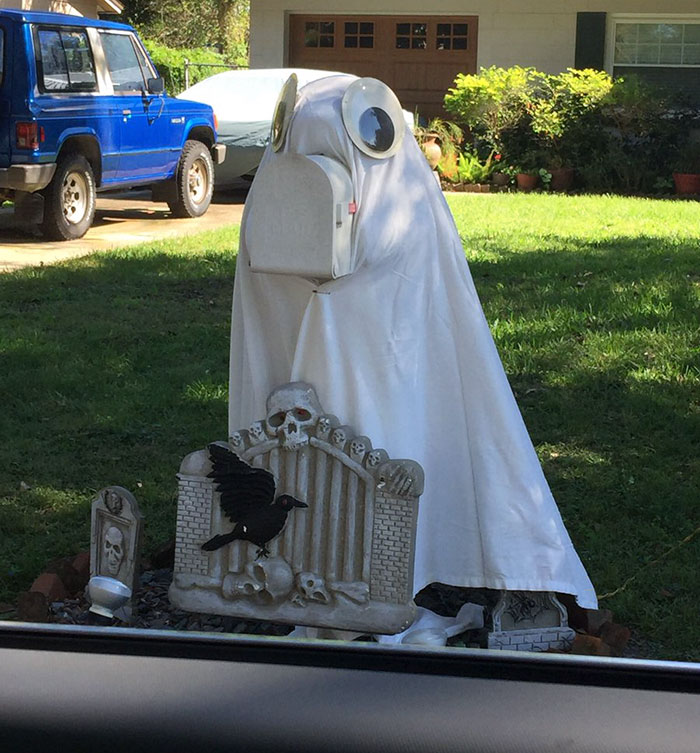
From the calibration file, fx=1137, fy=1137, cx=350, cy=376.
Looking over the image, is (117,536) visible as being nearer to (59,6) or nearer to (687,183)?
(687,183)

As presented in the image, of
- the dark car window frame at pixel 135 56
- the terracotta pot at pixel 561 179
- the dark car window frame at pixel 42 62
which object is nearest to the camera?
the dark car window frame at pixel 42 62

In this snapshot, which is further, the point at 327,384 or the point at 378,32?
the point at 378,32

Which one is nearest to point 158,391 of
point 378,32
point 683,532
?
point 683,532

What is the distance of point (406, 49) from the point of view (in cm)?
1986

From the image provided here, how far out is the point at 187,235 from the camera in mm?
10703

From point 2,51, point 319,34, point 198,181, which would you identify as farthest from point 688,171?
point 2,51

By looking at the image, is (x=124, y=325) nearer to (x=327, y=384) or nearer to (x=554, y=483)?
(x=554, y=483)

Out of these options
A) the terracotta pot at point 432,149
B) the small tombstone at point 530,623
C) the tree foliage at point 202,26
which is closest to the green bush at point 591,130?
the terracotta pot at point 432,149

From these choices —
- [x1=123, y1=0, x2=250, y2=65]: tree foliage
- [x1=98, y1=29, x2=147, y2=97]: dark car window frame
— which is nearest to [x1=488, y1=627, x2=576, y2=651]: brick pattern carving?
A: [x1=98, y1=29, x2=147, y2=97]: dark car window frame

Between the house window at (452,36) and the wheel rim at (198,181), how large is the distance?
8.44 m

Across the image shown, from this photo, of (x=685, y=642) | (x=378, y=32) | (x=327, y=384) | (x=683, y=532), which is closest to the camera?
(x=327, y=384)

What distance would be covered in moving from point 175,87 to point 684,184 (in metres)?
13.4

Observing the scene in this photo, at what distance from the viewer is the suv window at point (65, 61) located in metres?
10.3

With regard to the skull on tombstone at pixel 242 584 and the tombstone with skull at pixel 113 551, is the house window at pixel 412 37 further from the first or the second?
the skull on tombstone at pixel 242 584
